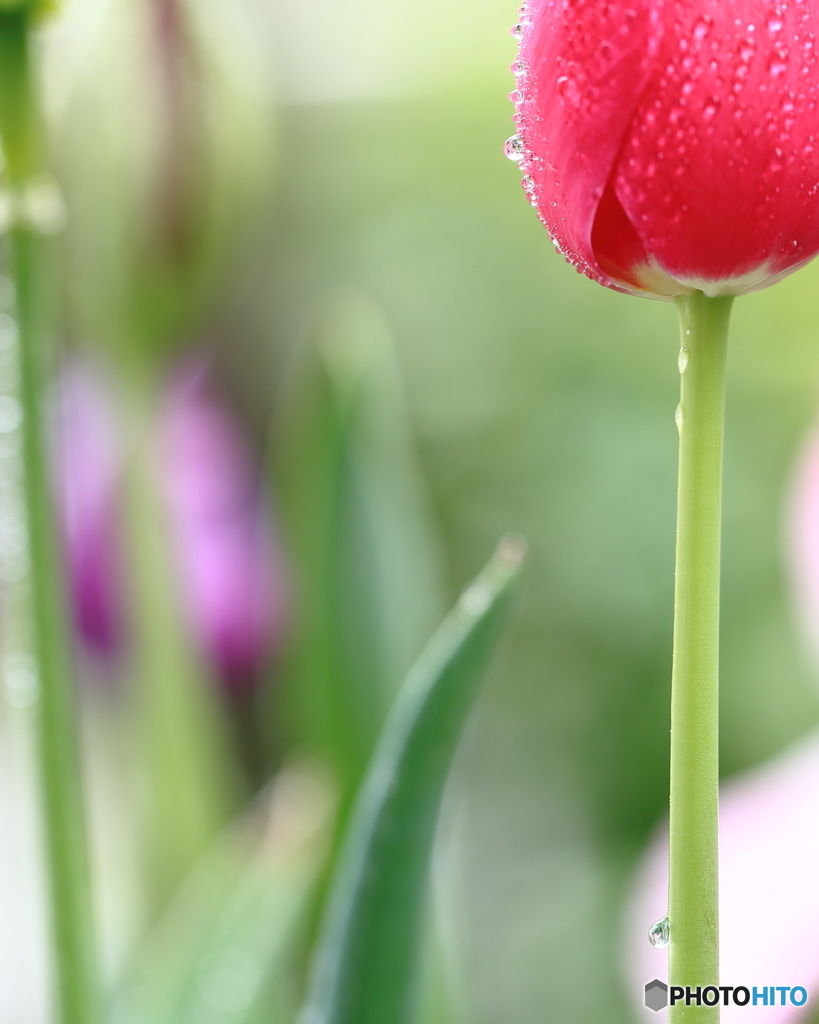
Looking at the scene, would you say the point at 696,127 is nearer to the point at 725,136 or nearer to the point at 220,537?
the point at 725,136

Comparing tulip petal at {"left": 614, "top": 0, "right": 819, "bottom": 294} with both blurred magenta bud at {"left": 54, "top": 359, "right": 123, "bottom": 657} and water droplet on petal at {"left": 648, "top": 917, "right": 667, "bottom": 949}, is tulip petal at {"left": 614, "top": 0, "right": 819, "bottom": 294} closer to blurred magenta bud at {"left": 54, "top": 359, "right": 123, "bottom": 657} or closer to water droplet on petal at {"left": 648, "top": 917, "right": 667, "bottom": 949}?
water droplet on petal at {"left": 648, "top": 917, "right": 667, "bottom": 949}

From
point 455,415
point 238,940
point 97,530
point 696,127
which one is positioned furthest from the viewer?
point 455,415

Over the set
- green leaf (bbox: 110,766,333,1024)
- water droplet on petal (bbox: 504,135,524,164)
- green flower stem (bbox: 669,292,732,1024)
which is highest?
water droplet on petal (bbox: 504,135,524,164)

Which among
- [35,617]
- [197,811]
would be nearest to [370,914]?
[35,617]

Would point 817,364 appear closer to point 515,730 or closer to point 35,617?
point 515,730

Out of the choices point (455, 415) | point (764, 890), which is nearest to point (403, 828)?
point (764, 890)

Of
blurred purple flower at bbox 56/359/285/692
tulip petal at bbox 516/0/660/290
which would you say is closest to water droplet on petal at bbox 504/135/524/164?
tulip petal at bbox 516/0/660/290

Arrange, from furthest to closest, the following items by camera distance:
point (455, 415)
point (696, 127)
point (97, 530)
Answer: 1. point (455, 415)
2. point (97, 530)
3. point (696, 127)
